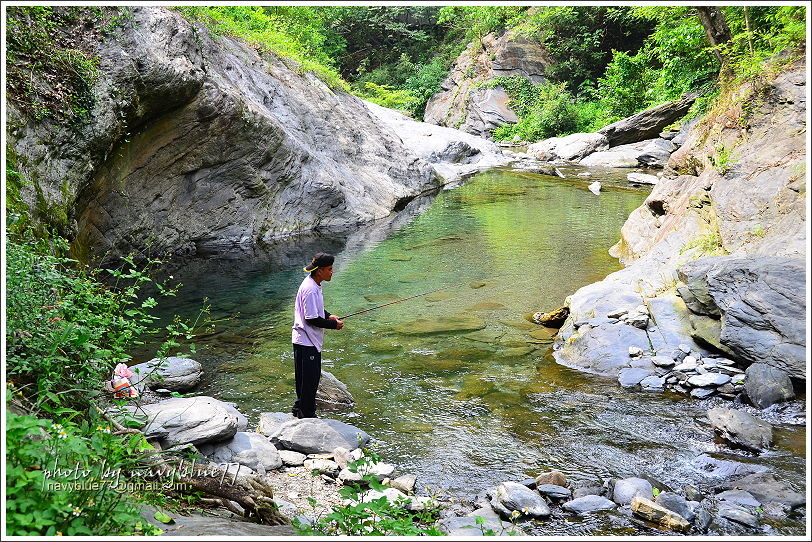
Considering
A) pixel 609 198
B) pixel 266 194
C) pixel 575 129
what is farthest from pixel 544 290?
pixel 575 129

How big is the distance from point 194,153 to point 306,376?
362 inches

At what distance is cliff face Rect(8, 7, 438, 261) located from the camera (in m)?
10.1

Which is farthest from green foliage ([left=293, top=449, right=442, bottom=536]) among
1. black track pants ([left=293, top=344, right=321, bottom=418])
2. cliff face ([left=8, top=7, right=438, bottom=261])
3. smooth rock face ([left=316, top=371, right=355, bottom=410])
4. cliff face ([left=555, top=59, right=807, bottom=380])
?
cliff face ([left=8, top=7, right=438, bottom=261])

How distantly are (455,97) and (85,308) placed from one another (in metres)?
42.0

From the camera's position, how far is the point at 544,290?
11.4 m

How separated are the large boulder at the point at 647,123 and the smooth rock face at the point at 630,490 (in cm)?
2471

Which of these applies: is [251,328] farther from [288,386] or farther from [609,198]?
[609,198]

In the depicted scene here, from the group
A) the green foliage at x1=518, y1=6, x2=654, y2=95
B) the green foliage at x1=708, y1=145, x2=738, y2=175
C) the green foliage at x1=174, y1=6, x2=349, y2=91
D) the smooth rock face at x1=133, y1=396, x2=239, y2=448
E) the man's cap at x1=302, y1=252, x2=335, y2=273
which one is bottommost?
the smooth rock face at x1=133, y1=396, x2=239, y2=448

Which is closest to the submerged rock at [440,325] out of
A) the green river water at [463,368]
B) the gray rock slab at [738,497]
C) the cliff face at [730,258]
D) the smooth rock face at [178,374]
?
the green river water at [463,368]

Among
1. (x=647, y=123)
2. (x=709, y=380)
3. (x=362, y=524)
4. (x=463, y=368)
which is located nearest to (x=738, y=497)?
(x=709, y=380)

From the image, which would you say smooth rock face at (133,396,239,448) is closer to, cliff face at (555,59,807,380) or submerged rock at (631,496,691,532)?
submerged rock at (631,496,691,532)

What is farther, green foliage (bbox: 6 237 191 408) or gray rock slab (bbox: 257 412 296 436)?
gray rock slab (bbox: 257 412 296 436)

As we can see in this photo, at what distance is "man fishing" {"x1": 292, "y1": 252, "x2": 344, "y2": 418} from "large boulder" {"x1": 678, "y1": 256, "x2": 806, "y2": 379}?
4.71 m

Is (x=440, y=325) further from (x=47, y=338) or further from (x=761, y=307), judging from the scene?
(x=47, y=338)
